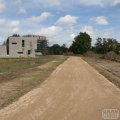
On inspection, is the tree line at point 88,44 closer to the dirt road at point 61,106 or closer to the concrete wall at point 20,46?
the concrete wall at point 20,46

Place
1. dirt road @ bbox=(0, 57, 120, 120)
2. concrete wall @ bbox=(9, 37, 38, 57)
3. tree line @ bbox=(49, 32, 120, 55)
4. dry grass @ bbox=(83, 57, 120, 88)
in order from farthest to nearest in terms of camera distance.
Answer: tree line @ bbox=(49, 32, 120, 55), concrete wall @ bbox=(9, 37, 38, 57), dry grass @ bbox=(83, 57, 120, 88), dirt road @ bbox=(0, 57, 120, 120)

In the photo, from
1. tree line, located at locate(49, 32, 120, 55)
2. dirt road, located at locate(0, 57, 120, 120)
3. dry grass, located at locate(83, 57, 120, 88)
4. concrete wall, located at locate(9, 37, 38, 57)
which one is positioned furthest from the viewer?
tree line, located at locate(49, 32, 120, 55)

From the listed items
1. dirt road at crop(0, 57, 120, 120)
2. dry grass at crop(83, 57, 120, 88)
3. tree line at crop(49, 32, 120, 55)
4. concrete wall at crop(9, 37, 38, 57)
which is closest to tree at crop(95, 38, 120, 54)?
tree line at crop(49, 32, 120, 55)

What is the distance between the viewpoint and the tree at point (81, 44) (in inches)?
6772

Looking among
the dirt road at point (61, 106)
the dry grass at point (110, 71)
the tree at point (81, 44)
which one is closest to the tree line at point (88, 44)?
the tree at point (81, 44)

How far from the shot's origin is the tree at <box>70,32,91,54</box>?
172012 mm

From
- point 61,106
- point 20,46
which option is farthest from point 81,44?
point 61,106

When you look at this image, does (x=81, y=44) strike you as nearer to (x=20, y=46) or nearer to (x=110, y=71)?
(x=20, y=46)

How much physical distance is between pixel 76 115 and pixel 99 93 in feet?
19.9

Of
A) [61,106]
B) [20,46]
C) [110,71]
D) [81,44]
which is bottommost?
[110,71]

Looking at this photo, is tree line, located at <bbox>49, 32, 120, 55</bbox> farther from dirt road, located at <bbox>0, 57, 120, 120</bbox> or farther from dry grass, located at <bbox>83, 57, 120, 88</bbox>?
dirt road, located at <bbox>0, 57, 120, 120</bbox>

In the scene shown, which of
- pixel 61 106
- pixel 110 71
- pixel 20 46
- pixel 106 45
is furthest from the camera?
pixel 106 45

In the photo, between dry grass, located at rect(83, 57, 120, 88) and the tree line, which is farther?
the tree line

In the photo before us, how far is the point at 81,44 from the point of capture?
565 ft
